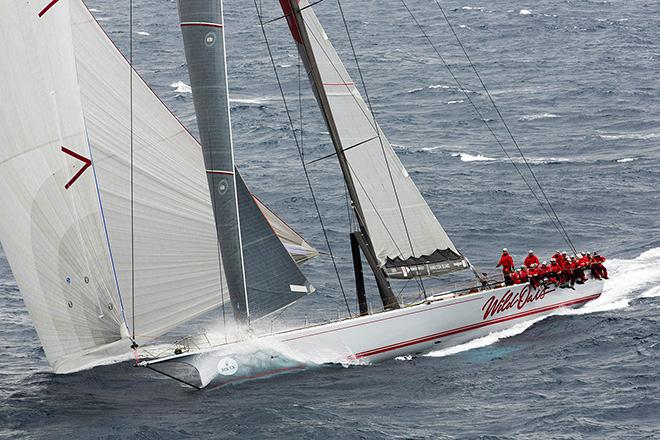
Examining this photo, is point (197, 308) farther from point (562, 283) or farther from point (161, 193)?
point (562, 283)

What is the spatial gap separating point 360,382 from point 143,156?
7787 mm

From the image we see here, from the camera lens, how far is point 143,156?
2891cm

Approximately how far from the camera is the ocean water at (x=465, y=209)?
25875 millimetres

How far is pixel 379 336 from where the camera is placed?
98.1 feet

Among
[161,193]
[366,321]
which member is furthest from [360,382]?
[161,193]

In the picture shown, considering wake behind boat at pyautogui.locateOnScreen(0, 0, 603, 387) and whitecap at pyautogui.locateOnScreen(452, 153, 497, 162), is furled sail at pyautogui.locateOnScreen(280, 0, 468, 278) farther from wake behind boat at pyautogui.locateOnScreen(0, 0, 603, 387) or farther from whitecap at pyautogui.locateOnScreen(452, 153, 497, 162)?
whitecap at pyautogui.locateOnScreen(452, 153, 497, 162)

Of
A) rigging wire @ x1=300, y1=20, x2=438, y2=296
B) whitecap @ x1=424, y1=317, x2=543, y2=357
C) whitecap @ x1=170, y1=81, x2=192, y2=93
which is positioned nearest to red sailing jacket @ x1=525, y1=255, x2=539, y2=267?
whitecap @ x1=424, y1=317, x2=543, y2=357

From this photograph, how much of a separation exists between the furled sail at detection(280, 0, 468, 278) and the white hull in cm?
148

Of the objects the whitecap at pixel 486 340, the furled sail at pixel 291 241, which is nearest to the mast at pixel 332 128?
the furled sail at pixel 291 241

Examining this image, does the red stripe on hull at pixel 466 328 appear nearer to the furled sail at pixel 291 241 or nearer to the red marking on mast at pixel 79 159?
the furled sail at pixel 291 241

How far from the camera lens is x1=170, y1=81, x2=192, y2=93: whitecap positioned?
208ft

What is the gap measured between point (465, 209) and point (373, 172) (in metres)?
11.8

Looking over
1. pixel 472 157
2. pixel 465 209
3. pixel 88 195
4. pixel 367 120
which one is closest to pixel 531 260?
pixel 367 120

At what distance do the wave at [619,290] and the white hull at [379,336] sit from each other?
258 mm
